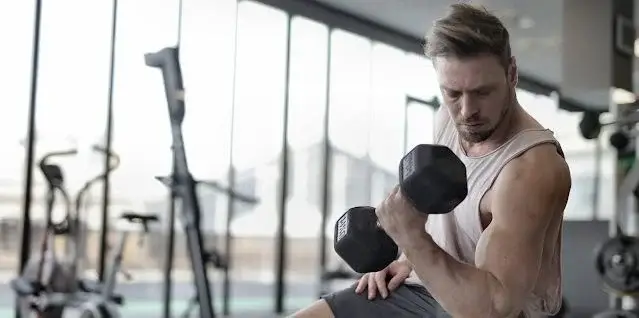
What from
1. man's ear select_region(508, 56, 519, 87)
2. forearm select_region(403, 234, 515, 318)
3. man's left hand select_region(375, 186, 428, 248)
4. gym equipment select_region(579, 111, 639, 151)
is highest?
gym equipment select_region(579, 111, 639, 151)

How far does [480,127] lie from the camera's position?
1272mm

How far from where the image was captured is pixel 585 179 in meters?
8.78

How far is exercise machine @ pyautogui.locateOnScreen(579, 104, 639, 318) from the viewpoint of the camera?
4.70 meters

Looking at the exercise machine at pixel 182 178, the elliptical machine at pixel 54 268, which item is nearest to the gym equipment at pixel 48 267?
the elliptical machine at pixel 54 268

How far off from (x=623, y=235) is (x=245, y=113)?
2727mm

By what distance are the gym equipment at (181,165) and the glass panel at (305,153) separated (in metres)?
2.59

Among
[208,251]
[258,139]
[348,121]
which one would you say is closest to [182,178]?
[208,251]

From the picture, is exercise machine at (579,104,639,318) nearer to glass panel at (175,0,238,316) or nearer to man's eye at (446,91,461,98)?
glass panel at (175,0,238,316)

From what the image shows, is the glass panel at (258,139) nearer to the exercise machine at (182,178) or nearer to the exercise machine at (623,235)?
the exercise machine at (182,178)

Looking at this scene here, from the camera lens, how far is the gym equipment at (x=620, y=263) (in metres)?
4.70

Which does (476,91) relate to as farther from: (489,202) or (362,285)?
(362,285)

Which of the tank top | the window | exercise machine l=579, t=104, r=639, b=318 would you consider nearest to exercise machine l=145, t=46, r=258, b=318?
the window

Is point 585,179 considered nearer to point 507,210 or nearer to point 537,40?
point 537,40

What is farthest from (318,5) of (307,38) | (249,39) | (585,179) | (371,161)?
(585,179)
